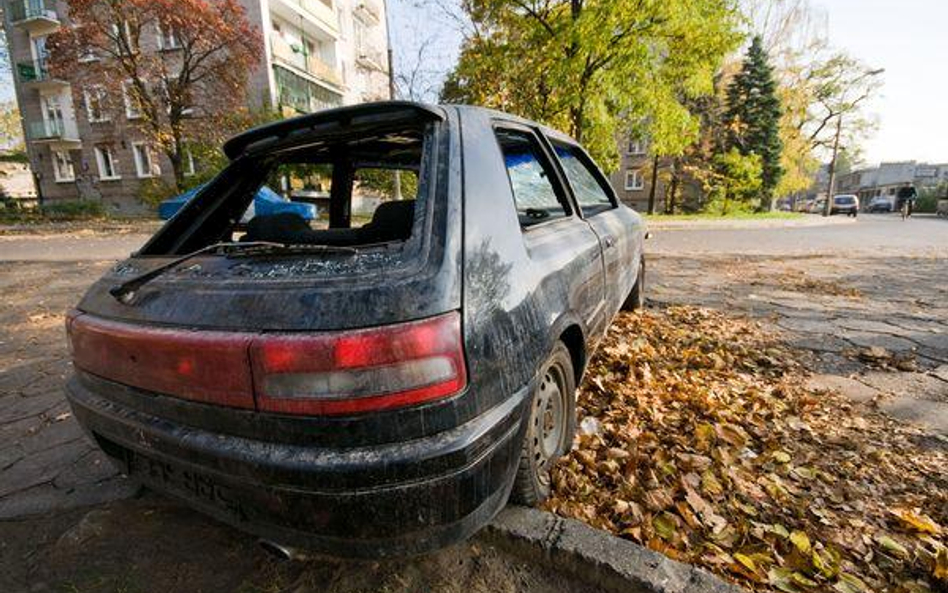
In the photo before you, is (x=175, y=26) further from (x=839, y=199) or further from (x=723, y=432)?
(x=839, y=199)

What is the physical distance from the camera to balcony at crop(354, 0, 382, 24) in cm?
3269

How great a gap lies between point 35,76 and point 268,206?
32.6 metres

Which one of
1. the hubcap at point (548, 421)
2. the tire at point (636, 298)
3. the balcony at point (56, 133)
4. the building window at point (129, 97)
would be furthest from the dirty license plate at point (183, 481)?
the balcony at point (56, 133)

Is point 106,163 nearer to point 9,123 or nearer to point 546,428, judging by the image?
point 9,123

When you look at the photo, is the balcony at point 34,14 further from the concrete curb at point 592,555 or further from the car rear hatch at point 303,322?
the concrete curb at point 592,555

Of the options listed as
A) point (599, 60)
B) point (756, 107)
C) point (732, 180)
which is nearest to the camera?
point (599, 60)

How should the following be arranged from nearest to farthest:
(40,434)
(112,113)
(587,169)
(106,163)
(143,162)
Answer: (40,434) → (587,169) → (112,113) → (143,162) → (106,163)

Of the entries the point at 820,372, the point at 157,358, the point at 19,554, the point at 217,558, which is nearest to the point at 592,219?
the point at 820,372

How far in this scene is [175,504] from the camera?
2098 millimetres

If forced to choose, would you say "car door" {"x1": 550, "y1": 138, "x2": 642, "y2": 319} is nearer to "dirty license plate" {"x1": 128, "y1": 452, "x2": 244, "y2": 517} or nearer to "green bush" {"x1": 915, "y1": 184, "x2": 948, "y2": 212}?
"dirty license plate" {"x1": 128, "y1": 452, "x2": 244, "y2": 517}

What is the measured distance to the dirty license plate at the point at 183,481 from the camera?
1.38m

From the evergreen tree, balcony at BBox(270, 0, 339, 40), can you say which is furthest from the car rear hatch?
the evergreen tree

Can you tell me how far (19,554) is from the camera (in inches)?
72.3

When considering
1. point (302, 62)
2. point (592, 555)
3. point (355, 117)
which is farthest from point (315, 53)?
point (592, 555)
